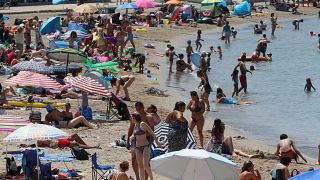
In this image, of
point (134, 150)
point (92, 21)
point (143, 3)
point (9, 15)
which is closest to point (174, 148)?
point (134, 150)

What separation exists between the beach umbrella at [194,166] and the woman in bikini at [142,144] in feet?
4.61

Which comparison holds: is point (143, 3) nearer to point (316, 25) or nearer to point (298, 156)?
point (316, 25)

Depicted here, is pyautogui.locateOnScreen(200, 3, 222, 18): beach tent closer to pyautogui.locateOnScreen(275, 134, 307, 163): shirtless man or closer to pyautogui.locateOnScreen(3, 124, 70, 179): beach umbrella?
pyautogui.locateOnScreen(275, 134, 307, 163): shirtless man

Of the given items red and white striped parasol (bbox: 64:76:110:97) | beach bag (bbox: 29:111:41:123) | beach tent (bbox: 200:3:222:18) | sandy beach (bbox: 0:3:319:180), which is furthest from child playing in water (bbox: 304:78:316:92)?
beach tent (bbox: 200:3:222:18)

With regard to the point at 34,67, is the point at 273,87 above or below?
below

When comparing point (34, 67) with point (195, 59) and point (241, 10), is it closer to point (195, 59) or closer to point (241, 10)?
point (195, 59)

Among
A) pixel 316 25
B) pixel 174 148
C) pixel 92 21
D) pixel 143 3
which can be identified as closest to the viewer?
pixel 174 148

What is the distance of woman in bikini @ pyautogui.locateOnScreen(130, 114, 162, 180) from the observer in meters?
13.6

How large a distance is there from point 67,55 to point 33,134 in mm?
10475

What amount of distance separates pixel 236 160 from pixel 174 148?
179 centimetres

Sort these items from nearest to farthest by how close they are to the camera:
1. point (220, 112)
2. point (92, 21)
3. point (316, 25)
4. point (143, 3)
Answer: point (220, 112)
point (92, 21)
point (143, 3)
point (316, 25)

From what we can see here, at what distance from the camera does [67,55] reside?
78.7ft

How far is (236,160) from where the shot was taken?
1661cm

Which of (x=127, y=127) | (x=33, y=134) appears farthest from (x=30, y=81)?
(x=33, y=134)
